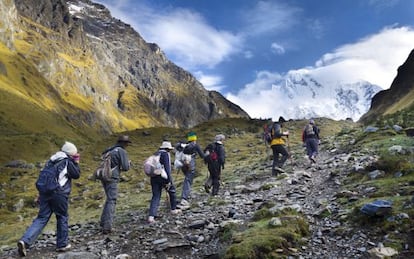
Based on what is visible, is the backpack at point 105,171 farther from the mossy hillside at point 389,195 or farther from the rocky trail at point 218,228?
the mossy hillside at point 389,195

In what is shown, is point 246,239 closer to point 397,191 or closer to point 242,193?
point 397,191

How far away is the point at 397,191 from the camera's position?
13953 millimetres

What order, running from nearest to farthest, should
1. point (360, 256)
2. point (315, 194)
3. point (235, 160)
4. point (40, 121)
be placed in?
point (360, 256), point (315, 194), point (235, 160), point (40, 121)

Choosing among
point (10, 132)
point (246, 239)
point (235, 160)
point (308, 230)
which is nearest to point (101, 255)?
point (246, 239)

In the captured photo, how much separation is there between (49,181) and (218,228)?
5386mm

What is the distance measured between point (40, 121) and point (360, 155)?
15504 centimetres

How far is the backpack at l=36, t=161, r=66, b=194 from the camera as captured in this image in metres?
13.6

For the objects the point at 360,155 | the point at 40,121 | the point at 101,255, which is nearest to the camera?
the point at 101,255

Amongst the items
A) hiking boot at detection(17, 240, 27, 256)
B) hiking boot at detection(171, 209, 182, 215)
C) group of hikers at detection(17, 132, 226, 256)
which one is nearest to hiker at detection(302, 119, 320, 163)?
group of hikers at detection(17, 132, 226, 256)

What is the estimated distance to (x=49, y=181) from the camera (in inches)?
536

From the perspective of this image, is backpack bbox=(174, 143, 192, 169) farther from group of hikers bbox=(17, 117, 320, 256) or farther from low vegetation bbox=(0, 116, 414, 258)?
low vegetation bbox=(0, 116, 414, 258)

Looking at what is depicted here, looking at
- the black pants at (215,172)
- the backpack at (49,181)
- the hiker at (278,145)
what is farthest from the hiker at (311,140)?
the backpack at (49,181)

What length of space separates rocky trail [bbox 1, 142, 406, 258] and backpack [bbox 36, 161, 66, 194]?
1.97 meters

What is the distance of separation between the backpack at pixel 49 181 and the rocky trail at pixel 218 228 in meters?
1.97
